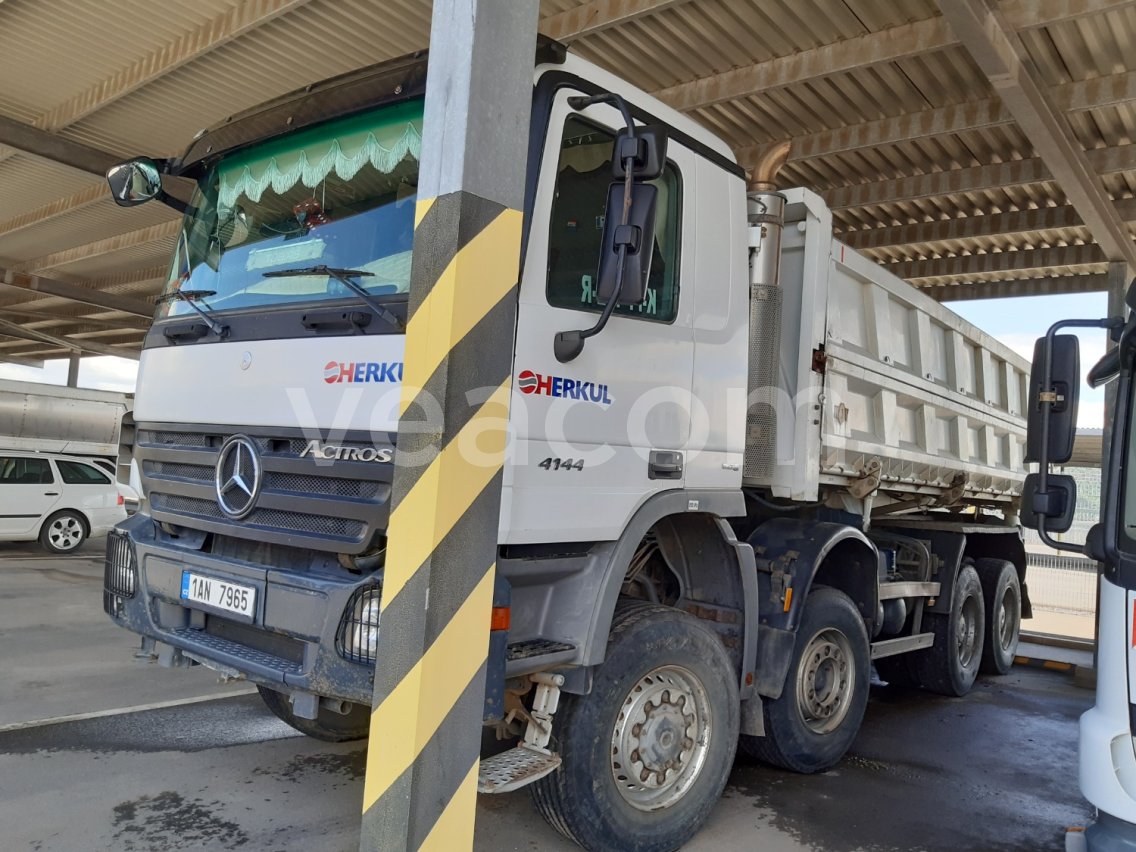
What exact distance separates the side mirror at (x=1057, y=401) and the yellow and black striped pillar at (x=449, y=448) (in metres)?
1.85

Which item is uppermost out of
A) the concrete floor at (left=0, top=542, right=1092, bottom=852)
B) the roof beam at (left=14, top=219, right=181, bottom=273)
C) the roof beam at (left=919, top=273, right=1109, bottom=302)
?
the roof beam at (left=14, top=219, right=181, bottom=273)

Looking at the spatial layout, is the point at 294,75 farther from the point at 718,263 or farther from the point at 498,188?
the point at 498,188

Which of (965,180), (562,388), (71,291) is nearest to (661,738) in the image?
(562,388)

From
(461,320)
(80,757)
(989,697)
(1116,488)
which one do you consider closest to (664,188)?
(461,320)

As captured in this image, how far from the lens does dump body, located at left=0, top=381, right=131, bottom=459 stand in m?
14.5

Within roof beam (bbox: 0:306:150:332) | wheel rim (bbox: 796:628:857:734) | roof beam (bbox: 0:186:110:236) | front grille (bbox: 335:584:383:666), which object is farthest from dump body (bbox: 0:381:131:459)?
front grille (bbox: 335:584:383:666)

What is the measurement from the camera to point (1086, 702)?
709 centimetres

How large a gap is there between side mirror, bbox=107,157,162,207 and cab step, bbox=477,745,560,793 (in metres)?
2.82

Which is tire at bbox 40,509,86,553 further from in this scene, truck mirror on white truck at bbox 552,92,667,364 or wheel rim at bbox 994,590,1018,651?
truck mirror on white truck at bbox 552,92,667,364

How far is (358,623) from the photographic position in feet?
9.10

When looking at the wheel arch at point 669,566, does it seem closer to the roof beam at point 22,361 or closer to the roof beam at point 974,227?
the roof beam at point 974,227

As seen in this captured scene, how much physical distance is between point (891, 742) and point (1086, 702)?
8.60ft

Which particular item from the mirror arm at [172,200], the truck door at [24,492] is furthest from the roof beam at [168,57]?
the truck door at [24,492]

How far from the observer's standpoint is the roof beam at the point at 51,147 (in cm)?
932
